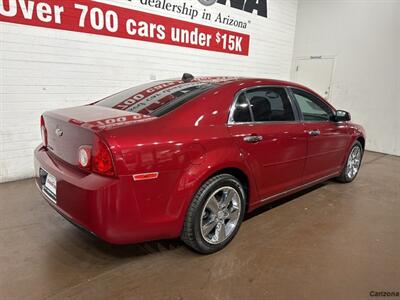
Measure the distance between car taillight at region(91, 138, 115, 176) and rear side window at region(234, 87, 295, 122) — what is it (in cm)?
106

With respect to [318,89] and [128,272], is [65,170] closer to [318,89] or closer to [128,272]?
[128,272]

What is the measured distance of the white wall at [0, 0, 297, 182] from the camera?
12.0ft

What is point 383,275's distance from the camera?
2193mm

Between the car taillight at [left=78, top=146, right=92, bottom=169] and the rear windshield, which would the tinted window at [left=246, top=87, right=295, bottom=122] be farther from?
the car taillight at [left=78, top=146, right=92, bottom=169]

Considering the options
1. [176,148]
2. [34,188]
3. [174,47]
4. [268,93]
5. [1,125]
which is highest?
[174,47]

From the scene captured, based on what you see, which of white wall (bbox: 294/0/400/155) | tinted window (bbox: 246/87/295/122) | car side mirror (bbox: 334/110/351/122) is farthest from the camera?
white wall (bbox: 294/0/400/155)

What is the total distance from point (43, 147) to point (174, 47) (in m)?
3.32

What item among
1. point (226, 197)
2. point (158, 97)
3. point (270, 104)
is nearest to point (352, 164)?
point (270, 104)

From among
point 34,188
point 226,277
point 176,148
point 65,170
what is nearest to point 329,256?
point 226,277

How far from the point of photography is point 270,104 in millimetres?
2752

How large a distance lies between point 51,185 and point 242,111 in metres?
1.53

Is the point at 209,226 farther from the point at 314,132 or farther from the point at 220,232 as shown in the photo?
the point at 314,132

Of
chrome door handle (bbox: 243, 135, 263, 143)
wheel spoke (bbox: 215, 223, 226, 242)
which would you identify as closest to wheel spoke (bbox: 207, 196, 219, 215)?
wheel spoke (bbox: 215, 223, 226, 242)

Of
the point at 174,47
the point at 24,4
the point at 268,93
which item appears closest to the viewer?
the point at 268,93
